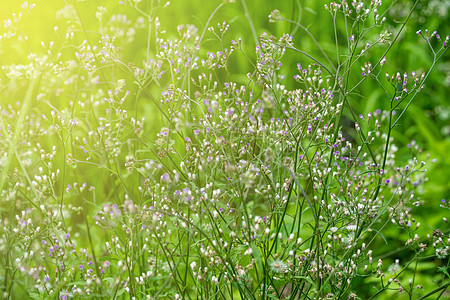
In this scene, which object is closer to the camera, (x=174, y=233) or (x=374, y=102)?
(x=174, y=233)

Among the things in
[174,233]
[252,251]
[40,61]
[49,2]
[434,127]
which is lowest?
[252,251]

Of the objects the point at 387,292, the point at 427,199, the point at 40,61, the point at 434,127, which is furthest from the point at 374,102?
the point at 40,61

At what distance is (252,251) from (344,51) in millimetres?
3628

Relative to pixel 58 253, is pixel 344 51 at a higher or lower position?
higher

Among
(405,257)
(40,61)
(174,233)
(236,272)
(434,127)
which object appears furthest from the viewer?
(434,127)

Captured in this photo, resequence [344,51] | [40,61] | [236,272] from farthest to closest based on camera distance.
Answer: [344,51], [40,61], [236,272]

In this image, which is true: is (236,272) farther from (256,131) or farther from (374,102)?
(374,102)

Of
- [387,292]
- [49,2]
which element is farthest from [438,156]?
[49,2]

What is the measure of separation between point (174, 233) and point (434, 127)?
2.58 metres

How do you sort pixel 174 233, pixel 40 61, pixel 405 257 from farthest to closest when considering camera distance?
pixel 405 257, pixel 174 233, pixel 40 61

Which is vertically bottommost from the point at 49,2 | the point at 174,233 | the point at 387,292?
the point at 387,292

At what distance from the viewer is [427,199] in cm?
400

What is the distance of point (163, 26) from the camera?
548 cm

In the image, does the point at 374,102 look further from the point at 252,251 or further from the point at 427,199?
the point at 252,251
